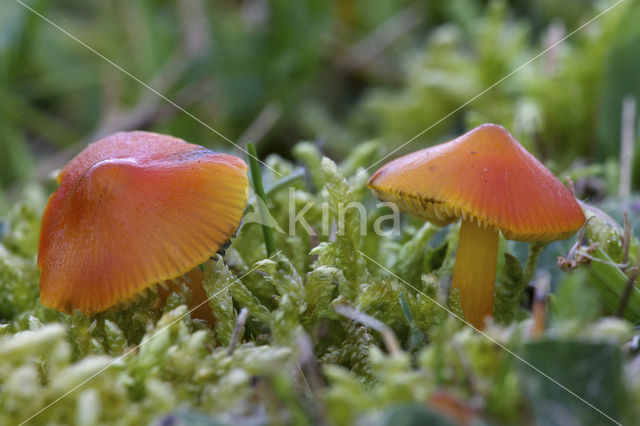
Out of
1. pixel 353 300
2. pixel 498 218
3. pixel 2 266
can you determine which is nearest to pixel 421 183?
pixel 498 218

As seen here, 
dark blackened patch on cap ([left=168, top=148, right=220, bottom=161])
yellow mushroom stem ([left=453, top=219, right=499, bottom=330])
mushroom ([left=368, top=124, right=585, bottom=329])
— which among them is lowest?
yellow mushroom stem ([left=453, top=219, right=499, bottom=330])

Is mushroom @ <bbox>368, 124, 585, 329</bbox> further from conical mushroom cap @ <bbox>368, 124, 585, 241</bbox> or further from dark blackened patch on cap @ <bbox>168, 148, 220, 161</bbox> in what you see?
dark blackened patch on cap @ <bbox>168, 148, 220, 161</bbox>

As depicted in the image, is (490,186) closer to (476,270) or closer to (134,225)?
(476,270)

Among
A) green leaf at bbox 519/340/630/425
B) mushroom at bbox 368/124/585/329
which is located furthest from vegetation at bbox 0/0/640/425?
mushroom at bbox 368/124/585/329

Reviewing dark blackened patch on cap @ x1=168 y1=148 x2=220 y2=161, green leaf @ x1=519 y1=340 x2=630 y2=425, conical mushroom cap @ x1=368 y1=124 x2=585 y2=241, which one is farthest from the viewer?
dark blackened patch on cap @ x1=168 y1=148 x2=220 y2=161

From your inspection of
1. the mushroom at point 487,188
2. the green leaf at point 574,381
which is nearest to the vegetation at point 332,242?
the green leaf at point 574,381

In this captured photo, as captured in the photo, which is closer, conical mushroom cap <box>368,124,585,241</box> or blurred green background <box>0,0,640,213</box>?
conical mushroom cap <box>368,124,585,241</box>

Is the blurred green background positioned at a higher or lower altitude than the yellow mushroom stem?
higher

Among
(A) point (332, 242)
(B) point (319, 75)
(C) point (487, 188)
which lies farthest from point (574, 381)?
(B) point (319, 75)
